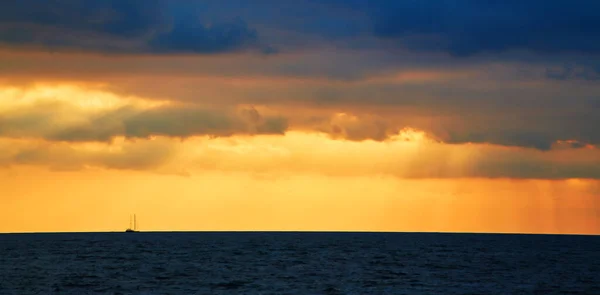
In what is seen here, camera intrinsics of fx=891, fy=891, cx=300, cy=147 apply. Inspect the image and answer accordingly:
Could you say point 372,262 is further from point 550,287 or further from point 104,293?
point 104,293

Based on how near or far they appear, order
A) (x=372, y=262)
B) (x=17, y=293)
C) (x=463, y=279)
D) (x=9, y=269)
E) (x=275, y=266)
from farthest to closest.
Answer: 1. (x=372, y=262)
2. (x=275, y=266)
3. (x=9, y=269)
4. (x=463, y=279)
5. (x=17, y=293)

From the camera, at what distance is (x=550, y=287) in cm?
10200

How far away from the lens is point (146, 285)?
327 ft

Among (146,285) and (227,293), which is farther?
(146,285)

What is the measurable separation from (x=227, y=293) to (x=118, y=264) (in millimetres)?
55137

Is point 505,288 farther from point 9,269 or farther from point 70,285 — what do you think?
point 9,269

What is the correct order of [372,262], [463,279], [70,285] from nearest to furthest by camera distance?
[70,285] < [463,279] < [372,262]

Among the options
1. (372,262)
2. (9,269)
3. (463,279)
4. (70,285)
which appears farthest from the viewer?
(372,262)

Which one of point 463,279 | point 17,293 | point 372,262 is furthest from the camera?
point 372,262

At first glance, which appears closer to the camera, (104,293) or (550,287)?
(104,293)

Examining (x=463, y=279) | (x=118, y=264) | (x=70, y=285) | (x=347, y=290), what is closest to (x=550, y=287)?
(x=463, y=279)

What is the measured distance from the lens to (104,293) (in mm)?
90938

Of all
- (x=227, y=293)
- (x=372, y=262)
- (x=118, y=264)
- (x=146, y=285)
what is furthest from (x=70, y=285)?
(x=372, y=262)

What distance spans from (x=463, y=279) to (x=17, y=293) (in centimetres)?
5409
